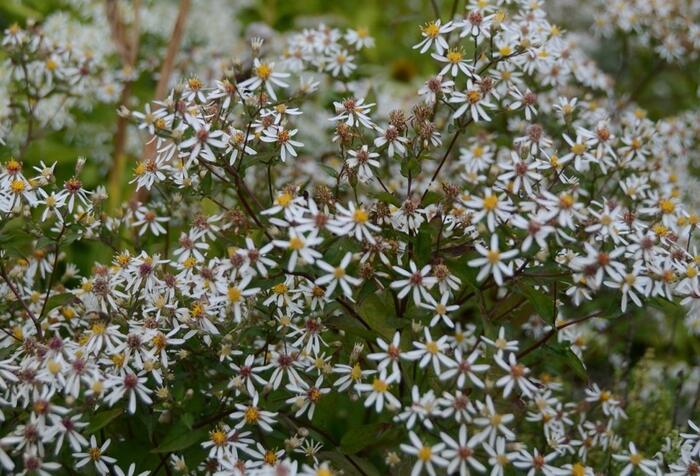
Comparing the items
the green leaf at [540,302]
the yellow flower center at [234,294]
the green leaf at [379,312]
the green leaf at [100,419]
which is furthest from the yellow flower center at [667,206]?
the green leaf at [100,419]

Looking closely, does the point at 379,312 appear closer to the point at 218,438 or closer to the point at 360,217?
the point at 360,217

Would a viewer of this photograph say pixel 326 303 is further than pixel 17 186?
No

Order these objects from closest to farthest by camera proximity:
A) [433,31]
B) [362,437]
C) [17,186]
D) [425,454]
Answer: [425,454] < [362,437] < [17,186] < [433,31]

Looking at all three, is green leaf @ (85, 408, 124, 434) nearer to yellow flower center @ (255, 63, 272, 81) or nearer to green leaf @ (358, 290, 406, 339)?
green leaf @ (358, 290, 406, 339)

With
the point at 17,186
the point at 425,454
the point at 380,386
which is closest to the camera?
the point at 425,454

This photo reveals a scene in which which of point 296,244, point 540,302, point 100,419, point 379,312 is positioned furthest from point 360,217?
point 100,419

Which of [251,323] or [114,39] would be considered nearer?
[251,323]

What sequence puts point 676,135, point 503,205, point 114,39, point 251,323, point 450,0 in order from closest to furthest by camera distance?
point 503,205 → point 251,323 → point 676,135 → point 114,39 → point 450,0

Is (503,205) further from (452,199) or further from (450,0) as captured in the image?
(450,0)

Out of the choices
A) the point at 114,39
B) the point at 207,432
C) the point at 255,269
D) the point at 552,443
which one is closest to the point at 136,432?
the point at 207,432

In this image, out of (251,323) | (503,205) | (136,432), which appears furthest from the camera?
(136,432)
